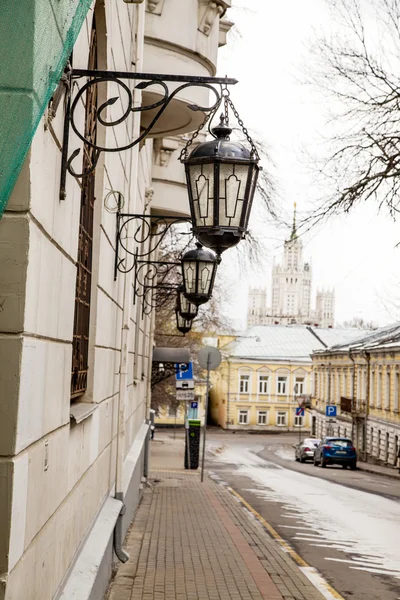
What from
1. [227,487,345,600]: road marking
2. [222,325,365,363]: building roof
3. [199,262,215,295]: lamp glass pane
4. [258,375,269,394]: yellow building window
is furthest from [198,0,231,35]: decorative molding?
[258,375,269,394]: yellow building window

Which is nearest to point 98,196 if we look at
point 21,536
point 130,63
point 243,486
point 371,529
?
point 130,63

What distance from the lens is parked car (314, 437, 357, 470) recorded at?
128 feet

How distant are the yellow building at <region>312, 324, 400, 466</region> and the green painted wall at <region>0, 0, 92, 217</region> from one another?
4095 centimetres

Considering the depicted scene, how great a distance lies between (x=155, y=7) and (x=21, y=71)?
287 inches

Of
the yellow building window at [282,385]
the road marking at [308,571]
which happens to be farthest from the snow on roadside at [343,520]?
the yellow building window at [282,385]

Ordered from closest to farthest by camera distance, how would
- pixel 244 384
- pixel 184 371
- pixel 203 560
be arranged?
pixel 203 560 → pixel 184 371 → pixel 244 384

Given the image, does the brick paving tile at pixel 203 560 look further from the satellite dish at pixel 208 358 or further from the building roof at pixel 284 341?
the building roof at pixel 284 341

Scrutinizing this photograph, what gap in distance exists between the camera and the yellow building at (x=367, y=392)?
43875mm

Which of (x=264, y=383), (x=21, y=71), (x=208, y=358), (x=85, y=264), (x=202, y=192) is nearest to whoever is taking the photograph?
(x=21, y=71)

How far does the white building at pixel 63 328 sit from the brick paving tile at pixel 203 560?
0.99m

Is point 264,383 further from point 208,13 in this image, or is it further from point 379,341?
point 208,13

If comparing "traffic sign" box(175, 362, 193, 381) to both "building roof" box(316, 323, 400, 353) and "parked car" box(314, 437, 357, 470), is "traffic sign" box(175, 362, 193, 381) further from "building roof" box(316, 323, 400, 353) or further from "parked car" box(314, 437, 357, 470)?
"building roof" box(316, 323, 400, 353)

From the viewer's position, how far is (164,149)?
1574 centimetres

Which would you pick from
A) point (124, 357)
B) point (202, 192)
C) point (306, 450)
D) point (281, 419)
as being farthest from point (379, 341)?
point (202, 192)
